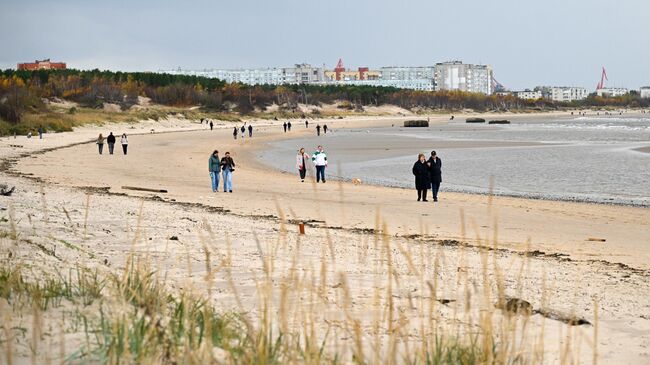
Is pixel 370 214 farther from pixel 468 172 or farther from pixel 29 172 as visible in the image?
pixel 468 172

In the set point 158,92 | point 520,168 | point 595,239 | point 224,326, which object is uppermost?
point 158,92

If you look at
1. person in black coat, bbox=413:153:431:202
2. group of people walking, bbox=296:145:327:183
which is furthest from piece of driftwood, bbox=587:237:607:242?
group of people walking, bbox=296:145:327:183

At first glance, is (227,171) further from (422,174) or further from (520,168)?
(520,168)

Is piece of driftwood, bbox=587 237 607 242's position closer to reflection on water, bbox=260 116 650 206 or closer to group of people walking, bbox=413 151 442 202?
group of people walking, bbox=413 151 442 202

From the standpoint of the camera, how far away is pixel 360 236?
9.55 m

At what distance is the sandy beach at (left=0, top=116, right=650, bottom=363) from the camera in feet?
21.5

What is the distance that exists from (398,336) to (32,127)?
51.6 meters

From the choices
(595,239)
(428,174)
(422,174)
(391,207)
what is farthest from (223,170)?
(595,239)

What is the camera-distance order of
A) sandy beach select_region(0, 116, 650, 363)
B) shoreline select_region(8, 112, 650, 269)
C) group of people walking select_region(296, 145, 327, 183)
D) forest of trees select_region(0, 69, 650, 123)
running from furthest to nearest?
forest of trees select_region(0, 69, 650, 123), group of people walking select_region(296, 145, 327, 183), shoreline select_region(8, 112, 650, 269), sandy beach select_region(0, 116, 650, 363)

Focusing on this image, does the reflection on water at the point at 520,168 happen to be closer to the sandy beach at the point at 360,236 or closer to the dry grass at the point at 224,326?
the sandy beach at the point at 360,236

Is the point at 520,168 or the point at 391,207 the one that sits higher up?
the point at 391,207

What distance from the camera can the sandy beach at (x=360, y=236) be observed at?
21.5 feet

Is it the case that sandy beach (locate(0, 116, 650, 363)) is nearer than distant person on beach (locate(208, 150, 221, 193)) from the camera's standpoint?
Yes

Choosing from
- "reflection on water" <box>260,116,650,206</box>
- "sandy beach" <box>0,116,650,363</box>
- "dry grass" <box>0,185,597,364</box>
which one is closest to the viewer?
"dry grass" <box>0,185,597,364</box>
